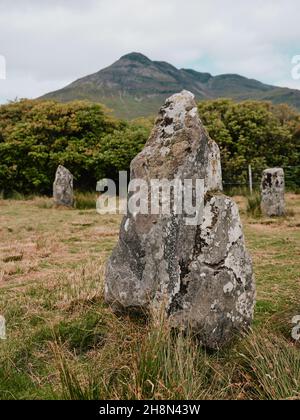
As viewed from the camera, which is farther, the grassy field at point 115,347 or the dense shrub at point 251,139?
the dense shrub at point 251,139

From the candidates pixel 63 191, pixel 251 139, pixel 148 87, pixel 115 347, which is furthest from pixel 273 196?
pixel 148 87

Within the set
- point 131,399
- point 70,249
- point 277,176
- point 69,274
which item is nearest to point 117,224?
point 70,249

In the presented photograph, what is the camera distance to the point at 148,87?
351ft

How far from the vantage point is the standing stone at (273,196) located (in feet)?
40.4

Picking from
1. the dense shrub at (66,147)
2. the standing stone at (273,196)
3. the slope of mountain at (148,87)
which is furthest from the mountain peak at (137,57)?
the standing stone at (273,196)

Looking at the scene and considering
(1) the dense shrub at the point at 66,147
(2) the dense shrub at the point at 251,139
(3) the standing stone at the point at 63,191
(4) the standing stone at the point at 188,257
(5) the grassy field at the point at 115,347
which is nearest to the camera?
(5) the grassy field at the point at 115,347

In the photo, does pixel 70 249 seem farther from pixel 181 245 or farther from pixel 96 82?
pixel 96 82

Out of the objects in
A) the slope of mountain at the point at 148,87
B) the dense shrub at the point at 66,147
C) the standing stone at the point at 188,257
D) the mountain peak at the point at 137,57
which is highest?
the mountain peak at the point at 137,57

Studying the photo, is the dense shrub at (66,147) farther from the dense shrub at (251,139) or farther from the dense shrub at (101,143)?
the dense shrub at (251,139)

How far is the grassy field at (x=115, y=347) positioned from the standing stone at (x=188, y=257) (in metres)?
0.20

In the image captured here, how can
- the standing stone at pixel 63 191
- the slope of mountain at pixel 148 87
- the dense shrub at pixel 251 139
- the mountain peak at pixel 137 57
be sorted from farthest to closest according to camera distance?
1. the mountain peak at pixel 137 57
2. the slope of mountain at pixel 148 87
3. the dense shrub at pixel 251 139
4. the standing stone at pixel 63 191

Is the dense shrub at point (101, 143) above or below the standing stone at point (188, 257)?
above

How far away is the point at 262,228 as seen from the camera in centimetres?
1063

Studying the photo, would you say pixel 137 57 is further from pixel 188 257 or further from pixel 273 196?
pixel 188 257
